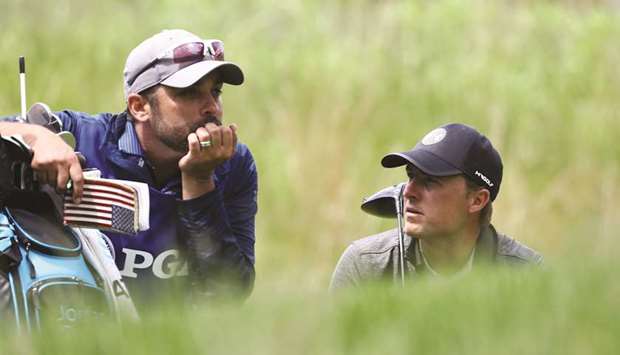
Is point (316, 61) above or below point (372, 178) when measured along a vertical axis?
above

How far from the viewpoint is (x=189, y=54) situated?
5.82 m

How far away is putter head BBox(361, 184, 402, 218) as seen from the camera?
6062mm

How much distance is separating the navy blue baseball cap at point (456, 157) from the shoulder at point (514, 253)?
0.91 feet

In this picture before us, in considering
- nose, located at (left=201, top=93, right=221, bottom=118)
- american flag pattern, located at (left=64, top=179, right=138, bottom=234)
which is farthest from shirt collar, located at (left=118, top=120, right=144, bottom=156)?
american flag pattern, located at (left=64, top=179, right=138, bottom=234)

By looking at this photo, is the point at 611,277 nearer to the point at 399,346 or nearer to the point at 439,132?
the point at 399,346

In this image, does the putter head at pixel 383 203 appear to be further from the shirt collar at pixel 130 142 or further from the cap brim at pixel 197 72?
the shirt collar at pixel 130 142

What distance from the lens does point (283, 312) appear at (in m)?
3.66

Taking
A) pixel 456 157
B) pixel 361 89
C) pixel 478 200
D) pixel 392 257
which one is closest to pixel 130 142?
pixel 392 257

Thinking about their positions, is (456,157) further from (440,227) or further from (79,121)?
(79,121)

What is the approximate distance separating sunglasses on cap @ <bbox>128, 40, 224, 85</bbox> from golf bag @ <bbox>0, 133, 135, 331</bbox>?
3.68ft

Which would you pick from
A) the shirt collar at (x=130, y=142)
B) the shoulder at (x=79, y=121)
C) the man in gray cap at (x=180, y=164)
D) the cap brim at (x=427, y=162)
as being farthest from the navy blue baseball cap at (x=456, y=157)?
the shoulder at (x=79, y=121)

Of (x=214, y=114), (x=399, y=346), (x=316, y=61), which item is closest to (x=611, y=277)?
(x=399, y=346)

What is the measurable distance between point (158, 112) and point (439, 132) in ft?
4.06

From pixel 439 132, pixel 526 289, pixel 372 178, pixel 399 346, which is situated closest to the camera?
pixel 399 346
